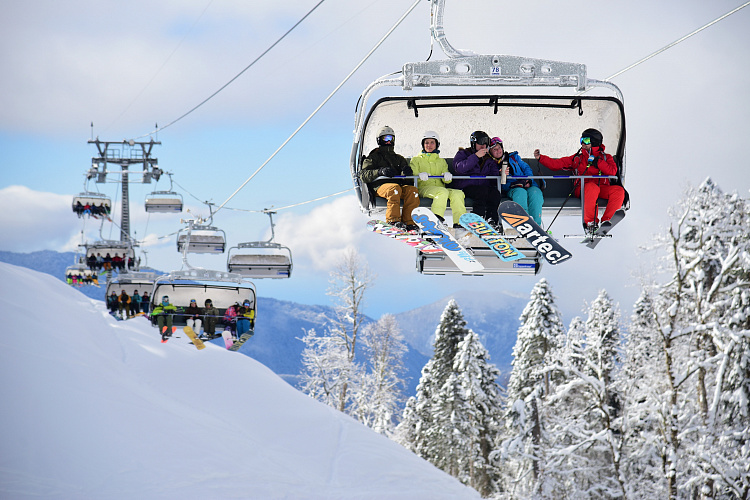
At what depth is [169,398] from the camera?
2647 cm

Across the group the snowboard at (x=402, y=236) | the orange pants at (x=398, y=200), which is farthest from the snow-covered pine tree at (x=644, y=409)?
the orange pants at (x=398, y=200)

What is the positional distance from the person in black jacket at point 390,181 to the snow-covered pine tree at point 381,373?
82.5 ft

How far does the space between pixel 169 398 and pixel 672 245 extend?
19.3 metres

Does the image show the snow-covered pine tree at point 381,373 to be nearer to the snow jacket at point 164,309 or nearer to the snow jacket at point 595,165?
the snow jacket at point 164,309

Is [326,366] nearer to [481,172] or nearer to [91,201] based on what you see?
[91,201]

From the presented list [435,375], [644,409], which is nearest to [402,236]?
[644,409]

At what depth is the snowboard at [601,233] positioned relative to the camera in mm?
8610

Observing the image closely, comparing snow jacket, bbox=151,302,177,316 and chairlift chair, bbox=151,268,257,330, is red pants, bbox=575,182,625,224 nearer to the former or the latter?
chairlift chair, bbox=151,268,257,330

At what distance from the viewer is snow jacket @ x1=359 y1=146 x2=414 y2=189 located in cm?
825

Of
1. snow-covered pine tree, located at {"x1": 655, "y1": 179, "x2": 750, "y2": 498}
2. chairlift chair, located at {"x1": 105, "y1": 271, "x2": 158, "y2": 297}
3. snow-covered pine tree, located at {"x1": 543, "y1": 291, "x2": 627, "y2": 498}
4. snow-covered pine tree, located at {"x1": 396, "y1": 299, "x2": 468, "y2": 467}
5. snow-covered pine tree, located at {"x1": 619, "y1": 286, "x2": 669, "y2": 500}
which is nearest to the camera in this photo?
snow-covered pine tree, located at {"x1": 655, "y1": 179, "x2": 750, "y2": 498}

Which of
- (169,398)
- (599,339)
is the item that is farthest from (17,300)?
(599,339)

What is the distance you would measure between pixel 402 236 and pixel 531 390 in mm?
26270

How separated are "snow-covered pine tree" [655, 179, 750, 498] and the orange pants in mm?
12234

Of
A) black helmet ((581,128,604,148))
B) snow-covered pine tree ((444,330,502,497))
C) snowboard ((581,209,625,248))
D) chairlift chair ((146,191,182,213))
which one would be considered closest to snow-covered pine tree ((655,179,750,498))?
snowboard ((581,209,625,248))
